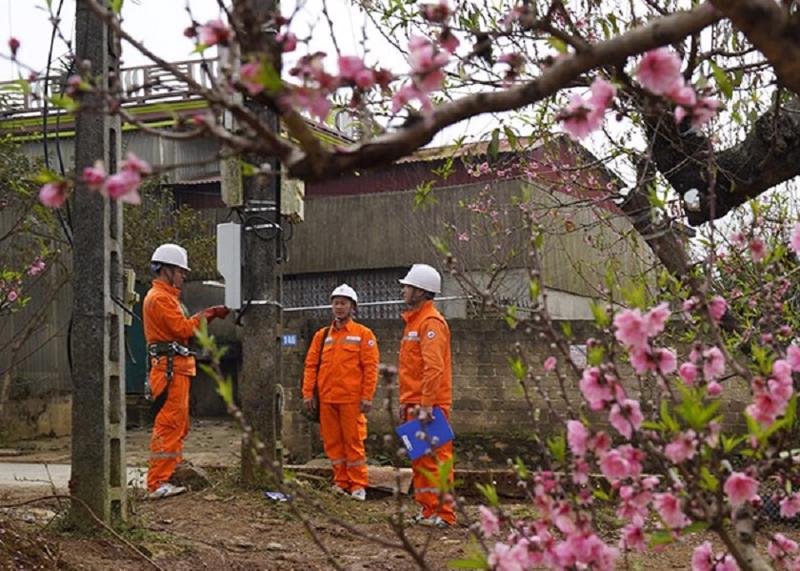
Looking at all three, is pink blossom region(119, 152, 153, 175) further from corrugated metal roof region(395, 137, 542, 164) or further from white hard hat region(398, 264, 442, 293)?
white hard hat region(398, 264, 442, 293)

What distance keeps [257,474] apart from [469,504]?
182cm

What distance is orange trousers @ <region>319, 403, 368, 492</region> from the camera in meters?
9.44

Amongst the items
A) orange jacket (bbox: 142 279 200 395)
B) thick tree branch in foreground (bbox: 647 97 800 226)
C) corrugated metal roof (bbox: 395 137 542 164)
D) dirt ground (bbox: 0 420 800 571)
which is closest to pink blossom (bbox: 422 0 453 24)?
corrugated metal roof (bbox: 395 137 542 164)

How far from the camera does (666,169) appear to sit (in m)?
5.79

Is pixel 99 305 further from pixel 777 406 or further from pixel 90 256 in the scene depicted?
pixel 777 406

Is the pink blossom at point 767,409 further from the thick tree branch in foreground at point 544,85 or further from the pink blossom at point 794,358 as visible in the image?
the thick tree branch in foreground at point 544,85

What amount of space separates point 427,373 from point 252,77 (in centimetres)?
655

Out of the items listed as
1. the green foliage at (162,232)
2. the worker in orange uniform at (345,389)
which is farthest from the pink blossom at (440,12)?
the green foliage at (162,232)

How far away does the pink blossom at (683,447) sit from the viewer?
254 cm

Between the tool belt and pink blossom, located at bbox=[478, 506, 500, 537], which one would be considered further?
the tool belt

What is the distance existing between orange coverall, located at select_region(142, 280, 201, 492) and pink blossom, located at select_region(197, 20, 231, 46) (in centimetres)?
671

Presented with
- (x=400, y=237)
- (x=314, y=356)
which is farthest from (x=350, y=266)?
(x=314, y=356)

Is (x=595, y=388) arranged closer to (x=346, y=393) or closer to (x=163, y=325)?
(x=163, y=325)

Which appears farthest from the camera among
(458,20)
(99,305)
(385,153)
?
(99,305)
